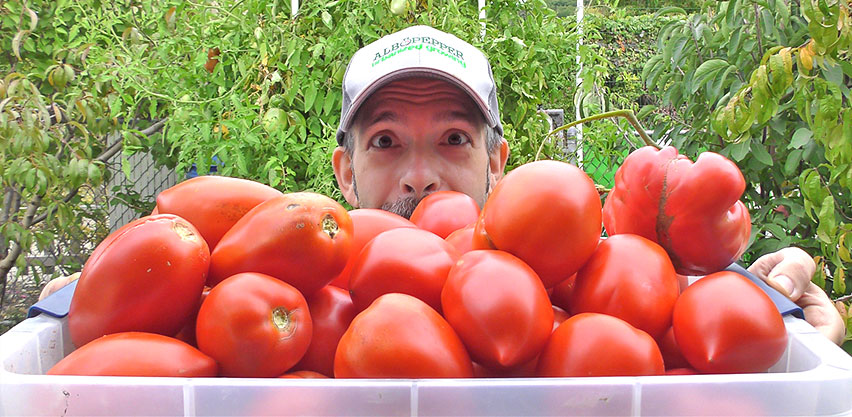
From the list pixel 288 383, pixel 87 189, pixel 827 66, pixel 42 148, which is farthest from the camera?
pixel 87 189

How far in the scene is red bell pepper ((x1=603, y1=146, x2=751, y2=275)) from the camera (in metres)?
0.72

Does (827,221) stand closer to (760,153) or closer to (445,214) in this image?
(760,153)

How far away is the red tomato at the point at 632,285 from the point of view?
0.66m

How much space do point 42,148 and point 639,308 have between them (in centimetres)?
206

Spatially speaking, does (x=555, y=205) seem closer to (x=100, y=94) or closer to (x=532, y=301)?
(x=532, y=301)

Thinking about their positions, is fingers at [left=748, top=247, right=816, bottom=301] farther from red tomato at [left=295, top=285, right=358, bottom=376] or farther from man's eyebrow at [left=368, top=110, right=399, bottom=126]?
man's eyebrow at [left=368, top=110, right=399, bottom=126]

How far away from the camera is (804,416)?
0.57 metres

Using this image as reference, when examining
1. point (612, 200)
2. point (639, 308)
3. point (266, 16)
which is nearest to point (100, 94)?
point (266, 16)

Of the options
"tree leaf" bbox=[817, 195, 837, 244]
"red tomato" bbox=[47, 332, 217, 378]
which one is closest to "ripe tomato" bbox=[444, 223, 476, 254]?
"red tomato" bbox=[47, 332, 217, 378]

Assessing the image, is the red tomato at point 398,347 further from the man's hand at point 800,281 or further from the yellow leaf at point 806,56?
the yellow leaf at point 806,56

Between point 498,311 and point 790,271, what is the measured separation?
0.59 metres

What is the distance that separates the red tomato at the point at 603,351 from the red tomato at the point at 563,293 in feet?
0.47

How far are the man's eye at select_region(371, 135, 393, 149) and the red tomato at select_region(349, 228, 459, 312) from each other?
0.98 metres

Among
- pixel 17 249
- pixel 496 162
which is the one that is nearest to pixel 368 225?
pixel 496 162
